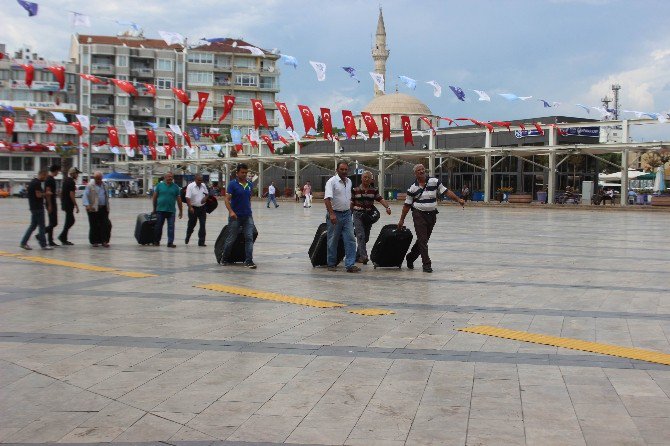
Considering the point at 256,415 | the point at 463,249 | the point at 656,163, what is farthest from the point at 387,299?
the point at 656,163

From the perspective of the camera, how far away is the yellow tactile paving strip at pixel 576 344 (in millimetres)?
6039

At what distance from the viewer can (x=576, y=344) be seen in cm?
647

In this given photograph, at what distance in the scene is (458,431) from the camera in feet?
13.9

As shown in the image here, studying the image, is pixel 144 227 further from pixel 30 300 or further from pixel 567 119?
pixel 567 119

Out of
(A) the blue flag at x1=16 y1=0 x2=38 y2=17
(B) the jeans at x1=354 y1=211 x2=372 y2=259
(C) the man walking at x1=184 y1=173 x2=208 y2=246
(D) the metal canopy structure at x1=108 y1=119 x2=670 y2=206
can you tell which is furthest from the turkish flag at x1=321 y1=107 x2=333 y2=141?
(B) the jeans at x1=354 y1=211 x2=372 y2=259

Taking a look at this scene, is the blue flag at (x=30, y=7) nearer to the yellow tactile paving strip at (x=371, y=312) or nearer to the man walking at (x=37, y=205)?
the man walking at (x=37, y=205)

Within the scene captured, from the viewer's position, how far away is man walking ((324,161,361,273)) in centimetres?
1129

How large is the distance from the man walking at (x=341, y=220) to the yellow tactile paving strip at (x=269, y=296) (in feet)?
7.15

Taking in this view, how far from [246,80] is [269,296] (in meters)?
86.9

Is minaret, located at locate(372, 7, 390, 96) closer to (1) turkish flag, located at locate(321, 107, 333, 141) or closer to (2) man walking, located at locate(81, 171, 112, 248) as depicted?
(1) turkish flag, located at locate(321, 107, 333, 141)

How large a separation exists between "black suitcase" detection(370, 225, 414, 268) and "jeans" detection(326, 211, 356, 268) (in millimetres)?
564

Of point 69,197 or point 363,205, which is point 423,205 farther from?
point 69,197

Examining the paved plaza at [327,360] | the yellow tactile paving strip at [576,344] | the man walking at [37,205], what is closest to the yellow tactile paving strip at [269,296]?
the paved plaza at [327,360]

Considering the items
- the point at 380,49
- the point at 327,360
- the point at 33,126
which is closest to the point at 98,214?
the point at 327,360
